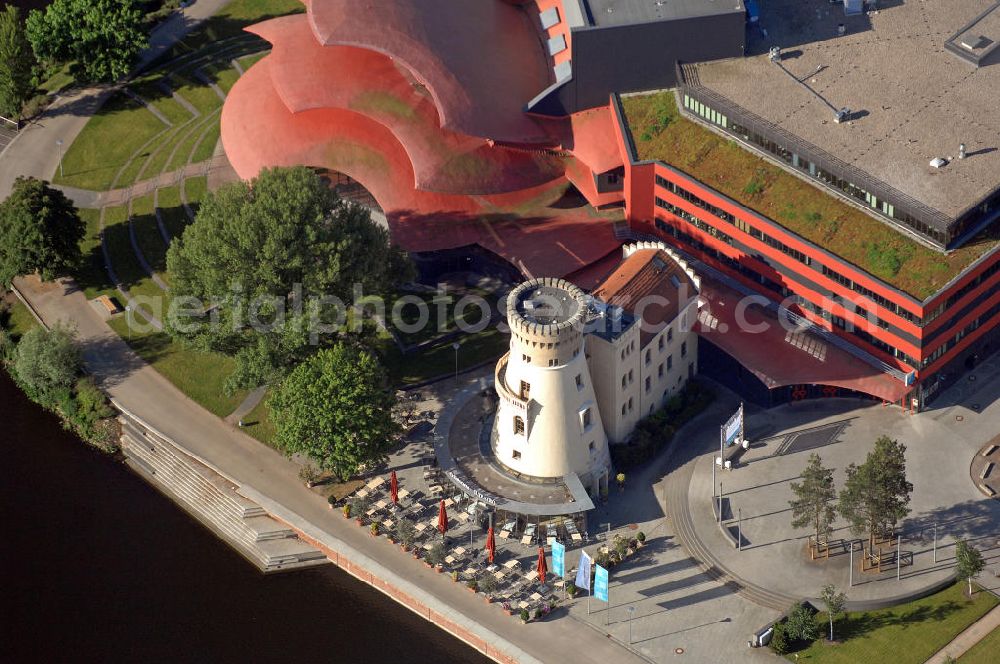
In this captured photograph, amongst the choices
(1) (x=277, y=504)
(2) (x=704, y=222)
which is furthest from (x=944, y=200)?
(1) (x=277, y=504)

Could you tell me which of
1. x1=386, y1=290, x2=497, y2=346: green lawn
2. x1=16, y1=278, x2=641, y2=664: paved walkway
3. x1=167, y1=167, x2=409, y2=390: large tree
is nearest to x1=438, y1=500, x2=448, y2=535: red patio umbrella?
x1=16, y1=278, x2=641, y2=664: paved walkway

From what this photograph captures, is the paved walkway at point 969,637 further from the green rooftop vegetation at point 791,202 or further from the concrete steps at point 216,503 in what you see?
the concrete steps at point 216,503

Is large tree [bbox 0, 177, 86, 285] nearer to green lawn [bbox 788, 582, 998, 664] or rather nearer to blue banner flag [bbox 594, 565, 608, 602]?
blue banner flag [bbox 594, 565, 608, 602]

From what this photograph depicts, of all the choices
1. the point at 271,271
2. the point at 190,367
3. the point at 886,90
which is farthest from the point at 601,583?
the point at 886,90

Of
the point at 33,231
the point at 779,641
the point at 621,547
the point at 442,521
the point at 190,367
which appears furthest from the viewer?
the point at 33,231

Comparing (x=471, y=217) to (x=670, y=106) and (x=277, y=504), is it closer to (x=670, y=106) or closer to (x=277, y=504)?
(x=670, y=106)

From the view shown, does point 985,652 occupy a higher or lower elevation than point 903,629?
lower

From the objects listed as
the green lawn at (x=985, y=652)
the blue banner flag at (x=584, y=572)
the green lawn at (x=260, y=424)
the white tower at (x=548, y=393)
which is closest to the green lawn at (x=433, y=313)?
the green lawn at (x=260, y=424)

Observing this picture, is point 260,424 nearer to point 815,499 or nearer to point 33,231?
point 33,231
